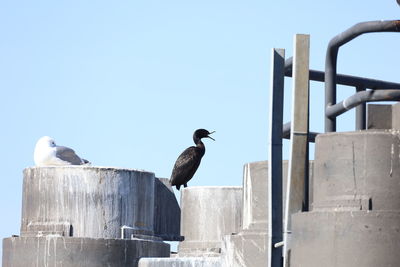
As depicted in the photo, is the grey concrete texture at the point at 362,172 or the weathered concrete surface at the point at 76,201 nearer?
the grey concrete texture at the point at 362,172

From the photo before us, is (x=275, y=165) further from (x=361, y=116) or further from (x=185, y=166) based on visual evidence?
(x=185, y=166)

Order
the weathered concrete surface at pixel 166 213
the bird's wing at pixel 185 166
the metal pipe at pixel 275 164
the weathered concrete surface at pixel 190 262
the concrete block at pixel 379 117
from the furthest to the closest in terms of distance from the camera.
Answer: the bird's wing at pixel 185 166
the weathered concrete surface at pixel 166 213
the weathered concrete surface at pixel 190 262
the metal pipe at pixel 275 164
the concrete block at pixel 379 117

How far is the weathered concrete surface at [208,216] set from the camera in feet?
43.8

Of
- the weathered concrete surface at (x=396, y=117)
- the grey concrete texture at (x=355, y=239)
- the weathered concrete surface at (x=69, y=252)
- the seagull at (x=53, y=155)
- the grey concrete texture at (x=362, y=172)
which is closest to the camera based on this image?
the grey concrete texture at (x=355, y=239)

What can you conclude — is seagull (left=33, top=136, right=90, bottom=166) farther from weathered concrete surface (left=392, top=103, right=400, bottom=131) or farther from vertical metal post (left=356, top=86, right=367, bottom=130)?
weathered concrete surface (left=392, top=103, right=400, bottom=131)

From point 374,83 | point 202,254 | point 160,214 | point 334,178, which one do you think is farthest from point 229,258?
point 160,214

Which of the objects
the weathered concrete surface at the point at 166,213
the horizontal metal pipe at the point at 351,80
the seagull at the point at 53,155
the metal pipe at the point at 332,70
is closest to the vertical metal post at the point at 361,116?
the horizontal metal pipe at the point at 351,80

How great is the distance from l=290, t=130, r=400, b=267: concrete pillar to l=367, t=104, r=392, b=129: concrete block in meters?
0.26

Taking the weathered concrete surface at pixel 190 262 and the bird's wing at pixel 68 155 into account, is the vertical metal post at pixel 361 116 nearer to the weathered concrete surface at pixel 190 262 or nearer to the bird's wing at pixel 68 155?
the weathered concrete surface at pixel 190 262

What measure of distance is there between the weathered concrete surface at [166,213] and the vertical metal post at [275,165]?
8040mm

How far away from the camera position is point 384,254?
5277 mm

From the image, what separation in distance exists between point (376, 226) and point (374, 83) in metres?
1.61

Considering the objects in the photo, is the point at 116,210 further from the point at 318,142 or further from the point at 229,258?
the point at 318,142

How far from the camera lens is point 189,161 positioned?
57.4ft
